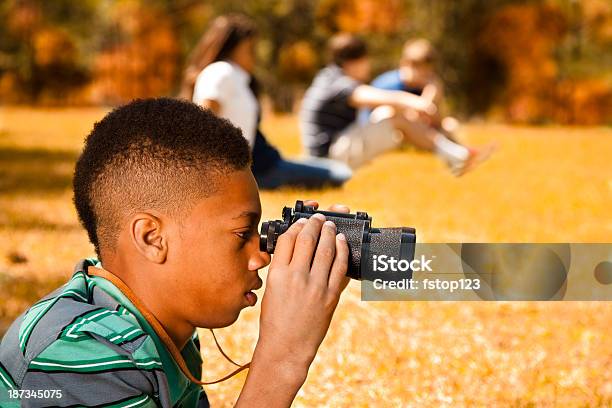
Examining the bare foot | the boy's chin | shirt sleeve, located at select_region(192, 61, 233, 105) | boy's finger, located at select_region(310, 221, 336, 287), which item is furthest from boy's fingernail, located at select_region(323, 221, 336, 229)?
the bare foot

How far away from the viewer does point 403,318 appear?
4082mm

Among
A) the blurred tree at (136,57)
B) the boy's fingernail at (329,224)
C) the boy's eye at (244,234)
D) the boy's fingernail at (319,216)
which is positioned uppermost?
the blurred tree at (136,57)

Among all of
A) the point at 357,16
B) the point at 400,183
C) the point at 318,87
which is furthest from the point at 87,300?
the point at 357,16

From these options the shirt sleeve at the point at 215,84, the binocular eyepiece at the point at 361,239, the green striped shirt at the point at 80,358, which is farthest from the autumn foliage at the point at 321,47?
the green striped shirt at the point at 80,358

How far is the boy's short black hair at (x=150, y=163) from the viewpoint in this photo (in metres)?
1.88

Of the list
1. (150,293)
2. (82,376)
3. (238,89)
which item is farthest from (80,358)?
(238,89)

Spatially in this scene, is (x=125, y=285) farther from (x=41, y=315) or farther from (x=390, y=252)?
(x=390, y=252)

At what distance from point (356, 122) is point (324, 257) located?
8.10 metres

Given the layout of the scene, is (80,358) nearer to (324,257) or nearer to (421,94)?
(324,257)

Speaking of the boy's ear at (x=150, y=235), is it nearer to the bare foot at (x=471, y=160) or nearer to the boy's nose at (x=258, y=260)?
the boy's nose at (x=258, y=260)

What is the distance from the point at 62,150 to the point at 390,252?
469 inches

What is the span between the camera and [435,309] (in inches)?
166

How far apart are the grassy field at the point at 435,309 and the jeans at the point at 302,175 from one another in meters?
0.14

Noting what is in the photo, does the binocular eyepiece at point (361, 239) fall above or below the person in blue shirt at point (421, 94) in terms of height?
below
